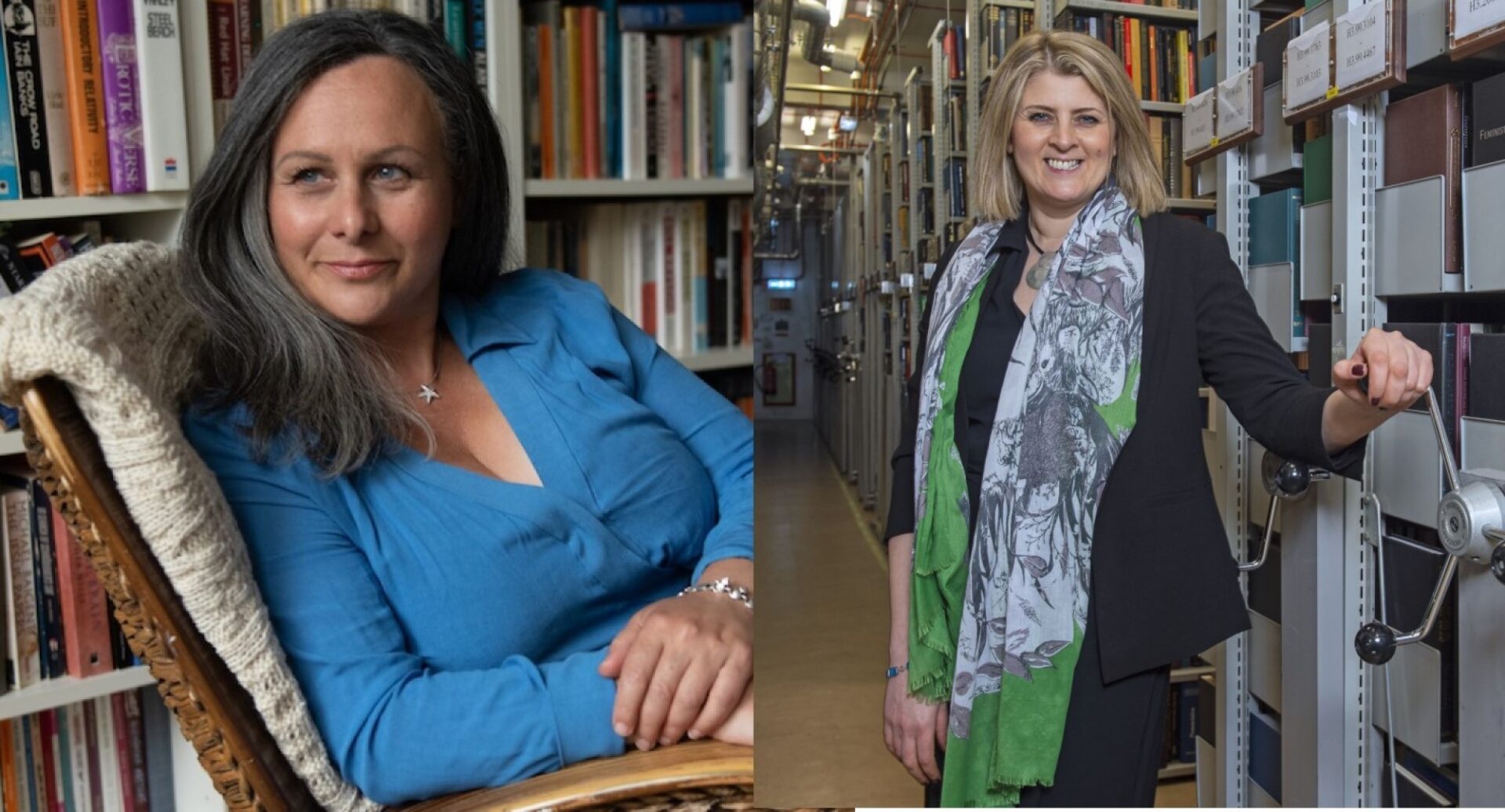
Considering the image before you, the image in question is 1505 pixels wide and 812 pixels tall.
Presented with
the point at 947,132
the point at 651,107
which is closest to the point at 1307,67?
the point at 947,132

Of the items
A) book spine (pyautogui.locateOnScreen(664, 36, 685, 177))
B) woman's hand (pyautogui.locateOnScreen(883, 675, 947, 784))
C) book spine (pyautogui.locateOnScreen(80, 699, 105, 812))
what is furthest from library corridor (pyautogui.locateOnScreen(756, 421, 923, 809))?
book spine (pyautogui.locateOnScreen(80, 699, 105, 812))

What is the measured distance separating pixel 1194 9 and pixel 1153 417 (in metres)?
0.48

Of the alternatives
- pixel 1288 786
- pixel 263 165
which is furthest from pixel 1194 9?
pixel 263 165

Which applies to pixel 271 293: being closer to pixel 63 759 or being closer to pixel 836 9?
pixel 836 9

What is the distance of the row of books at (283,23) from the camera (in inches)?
49.6

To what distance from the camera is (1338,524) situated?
43.1 inches

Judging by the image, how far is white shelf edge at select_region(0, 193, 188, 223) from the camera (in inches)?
49.4

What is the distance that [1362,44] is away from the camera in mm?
1012

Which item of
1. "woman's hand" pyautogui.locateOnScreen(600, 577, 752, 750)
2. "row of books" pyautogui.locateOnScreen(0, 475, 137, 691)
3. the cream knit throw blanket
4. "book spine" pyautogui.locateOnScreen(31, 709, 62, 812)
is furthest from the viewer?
"book spine" pyautogui.locateOnScreen(31, 709, 62, 812)

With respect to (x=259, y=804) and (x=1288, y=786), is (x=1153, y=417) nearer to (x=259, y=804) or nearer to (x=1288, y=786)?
(x=1288, y=786)

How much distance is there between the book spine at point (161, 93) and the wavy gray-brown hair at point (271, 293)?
27 cm

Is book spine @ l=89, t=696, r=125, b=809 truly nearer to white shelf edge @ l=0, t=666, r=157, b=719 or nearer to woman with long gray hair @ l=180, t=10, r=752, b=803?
white shelf edge @ l=0, t=666, r=157, b=719

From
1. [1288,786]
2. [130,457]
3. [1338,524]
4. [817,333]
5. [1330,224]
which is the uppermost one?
[1330,224]

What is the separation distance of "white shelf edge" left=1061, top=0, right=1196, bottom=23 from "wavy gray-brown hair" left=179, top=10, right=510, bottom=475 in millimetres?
768
